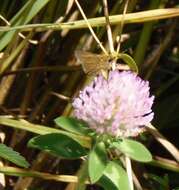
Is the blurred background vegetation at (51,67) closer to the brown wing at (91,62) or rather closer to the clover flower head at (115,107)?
the brown wing at (91,62)

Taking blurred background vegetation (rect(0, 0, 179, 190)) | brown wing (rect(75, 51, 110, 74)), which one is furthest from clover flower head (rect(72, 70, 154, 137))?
blurred background vegetation (rect(0, 0, 179, 190))

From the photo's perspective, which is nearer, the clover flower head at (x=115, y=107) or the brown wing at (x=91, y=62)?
the clover flower head at (x=115, y=107)

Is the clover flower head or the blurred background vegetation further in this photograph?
the blurred background vegetation

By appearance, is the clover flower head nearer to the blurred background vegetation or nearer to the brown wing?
the brown wing

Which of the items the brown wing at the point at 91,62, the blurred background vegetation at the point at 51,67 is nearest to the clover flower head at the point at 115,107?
the brown wing at the point at 91,62

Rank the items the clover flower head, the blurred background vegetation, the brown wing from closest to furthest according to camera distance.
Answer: the clover flower head
the brown wing
the blurred background vegetation

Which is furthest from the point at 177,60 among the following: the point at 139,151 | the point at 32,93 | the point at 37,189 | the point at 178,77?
the point at 139,151

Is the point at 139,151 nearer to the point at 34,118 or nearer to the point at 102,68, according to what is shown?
the point at 102,68
